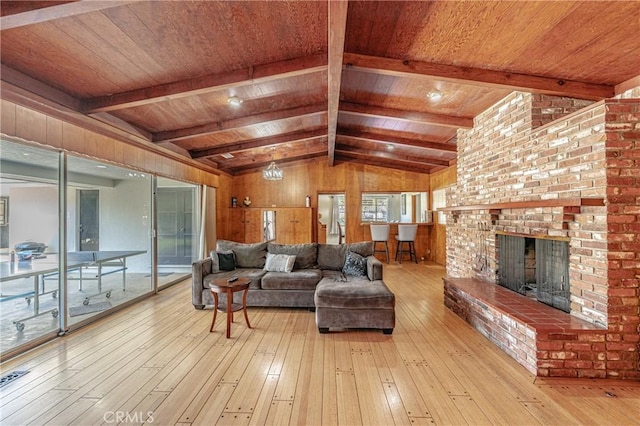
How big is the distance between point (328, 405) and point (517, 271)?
8.93ft

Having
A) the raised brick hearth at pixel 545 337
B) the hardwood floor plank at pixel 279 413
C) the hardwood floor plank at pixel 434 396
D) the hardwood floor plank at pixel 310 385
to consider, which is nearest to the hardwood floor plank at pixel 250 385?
the hardwood floor plank at pixel 279 413

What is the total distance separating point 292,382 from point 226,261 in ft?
8.29

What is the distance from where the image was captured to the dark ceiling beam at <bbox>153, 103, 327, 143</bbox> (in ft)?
13.8

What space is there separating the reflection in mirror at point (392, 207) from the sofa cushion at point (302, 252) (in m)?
4.28

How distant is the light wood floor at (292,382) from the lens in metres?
1.86

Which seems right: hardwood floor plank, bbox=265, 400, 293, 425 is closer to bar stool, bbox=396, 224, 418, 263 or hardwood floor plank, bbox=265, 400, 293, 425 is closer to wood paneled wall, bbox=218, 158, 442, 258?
bar stool, bbox=396, 224, 418, 263

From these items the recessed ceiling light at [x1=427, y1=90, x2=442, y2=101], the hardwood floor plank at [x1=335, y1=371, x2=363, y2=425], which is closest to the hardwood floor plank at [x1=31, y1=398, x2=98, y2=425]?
the hardwood floor plank at [x1=335, y1=371, x2=363, y2=425]

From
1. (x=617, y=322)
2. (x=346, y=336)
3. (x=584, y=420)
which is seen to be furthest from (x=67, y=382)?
(x=617, y=322)

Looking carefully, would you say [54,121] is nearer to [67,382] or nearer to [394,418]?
[67,382]

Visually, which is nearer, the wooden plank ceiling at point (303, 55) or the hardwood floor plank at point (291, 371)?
the wooden plank ceiling at point (303, 55)

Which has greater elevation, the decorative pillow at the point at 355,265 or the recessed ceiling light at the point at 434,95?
the recessed ceiling light at the point at 434,95

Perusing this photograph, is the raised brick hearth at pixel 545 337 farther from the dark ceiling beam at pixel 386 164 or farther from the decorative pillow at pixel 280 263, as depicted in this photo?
the dark ceiling beam at pixel 386 164

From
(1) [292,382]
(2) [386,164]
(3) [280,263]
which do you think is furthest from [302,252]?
(2) [386,164]

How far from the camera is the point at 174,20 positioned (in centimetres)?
204
